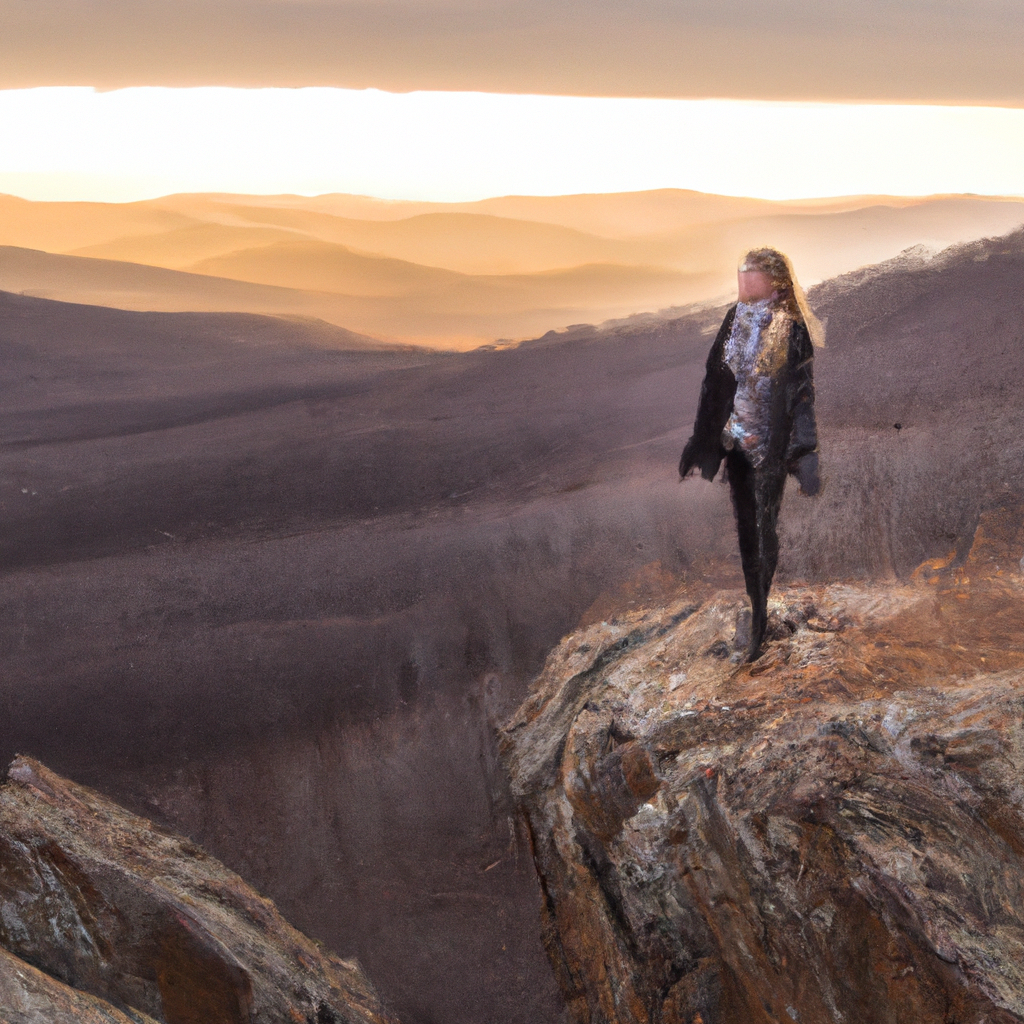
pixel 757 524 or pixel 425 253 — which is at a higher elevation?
pixel 425 253

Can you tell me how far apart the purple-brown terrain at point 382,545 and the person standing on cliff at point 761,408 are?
42 centimetres

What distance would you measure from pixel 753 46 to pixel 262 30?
2803 millimetres

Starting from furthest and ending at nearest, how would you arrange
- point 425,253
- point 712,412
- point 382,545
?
point 425,253
point 382,545
point 712,412

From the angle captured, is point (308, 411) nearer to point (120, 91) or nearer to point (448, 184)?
point (448, 184)

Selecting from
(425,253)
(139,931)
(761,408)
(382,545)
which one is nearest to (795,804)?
(761,408)

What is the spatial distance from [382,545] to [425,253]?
192cm

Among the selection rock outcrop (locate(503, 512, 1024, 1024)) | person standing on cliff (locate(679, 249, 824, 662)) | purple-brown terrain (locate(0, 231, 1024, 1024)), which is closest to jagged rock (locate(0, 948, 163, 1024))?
purple-brown terrain (locate(0, 231, 1024, 1024))

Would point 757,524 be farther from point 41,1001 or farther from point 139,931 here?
point 41,1001

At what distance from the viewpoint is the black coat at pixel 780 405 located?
11.6 ft

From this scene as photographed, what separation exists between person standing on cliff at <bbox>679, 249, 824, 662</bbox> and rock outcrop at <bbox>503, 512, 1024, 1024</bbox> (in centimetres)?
47

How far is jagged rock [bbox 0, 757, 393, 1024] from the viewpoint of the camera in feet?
10.1

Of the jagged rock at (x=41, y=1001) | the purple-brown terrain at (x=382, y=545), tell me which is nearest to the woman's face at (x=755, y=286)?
the purple-brown terrain at (x=382, y=545)

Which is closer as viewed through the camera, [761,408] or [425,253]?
[761,408]

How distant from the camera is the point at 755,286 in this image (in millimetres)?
3496
